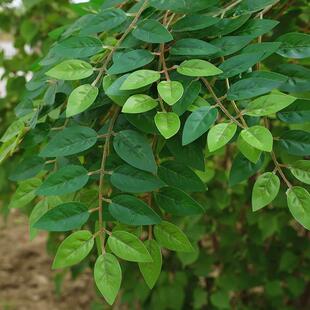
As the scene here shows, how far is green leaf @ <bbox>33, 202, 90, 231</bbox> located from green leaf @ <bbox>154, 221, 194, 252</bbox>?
5.6 inches

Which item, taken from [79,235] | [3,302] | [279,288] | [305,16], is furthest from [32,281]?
[79,235]

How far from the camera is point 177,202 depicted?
1.07 m

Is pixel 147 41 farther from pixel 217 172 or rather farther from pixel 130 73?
pixel 217 172

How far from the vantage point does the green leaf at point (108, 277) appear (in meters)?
0.94

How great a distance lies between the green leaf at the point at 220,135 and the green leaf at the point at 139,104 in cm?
12

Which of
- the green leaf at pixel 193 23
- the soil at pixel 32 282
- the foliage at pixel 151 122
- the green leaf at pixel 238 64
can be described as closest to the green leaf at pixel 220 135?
the foliage at pixel 151 122

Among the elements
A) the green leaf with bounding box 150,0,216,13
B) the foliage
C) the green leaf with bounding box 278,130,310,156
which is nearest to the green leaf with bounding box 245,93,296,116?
the foliage

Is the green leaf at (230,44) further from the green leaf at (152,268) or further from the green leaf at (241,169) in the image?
the green leaf at (152,268)

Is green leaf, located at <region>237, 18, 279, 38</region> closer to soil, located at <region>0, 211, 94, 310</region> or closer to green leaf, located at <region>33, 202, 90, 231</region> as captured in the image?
green leaf, located at <region>33, 202, 90, 231</region>

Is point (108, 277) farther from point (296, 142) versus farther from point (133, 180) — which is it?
point (296, 142)

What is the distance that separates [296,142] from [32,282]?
2.85 m

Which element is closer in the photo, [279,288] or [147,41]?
[147,41]

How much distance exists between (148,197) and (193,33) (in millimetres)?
333

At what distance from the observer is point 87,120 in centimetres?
118
